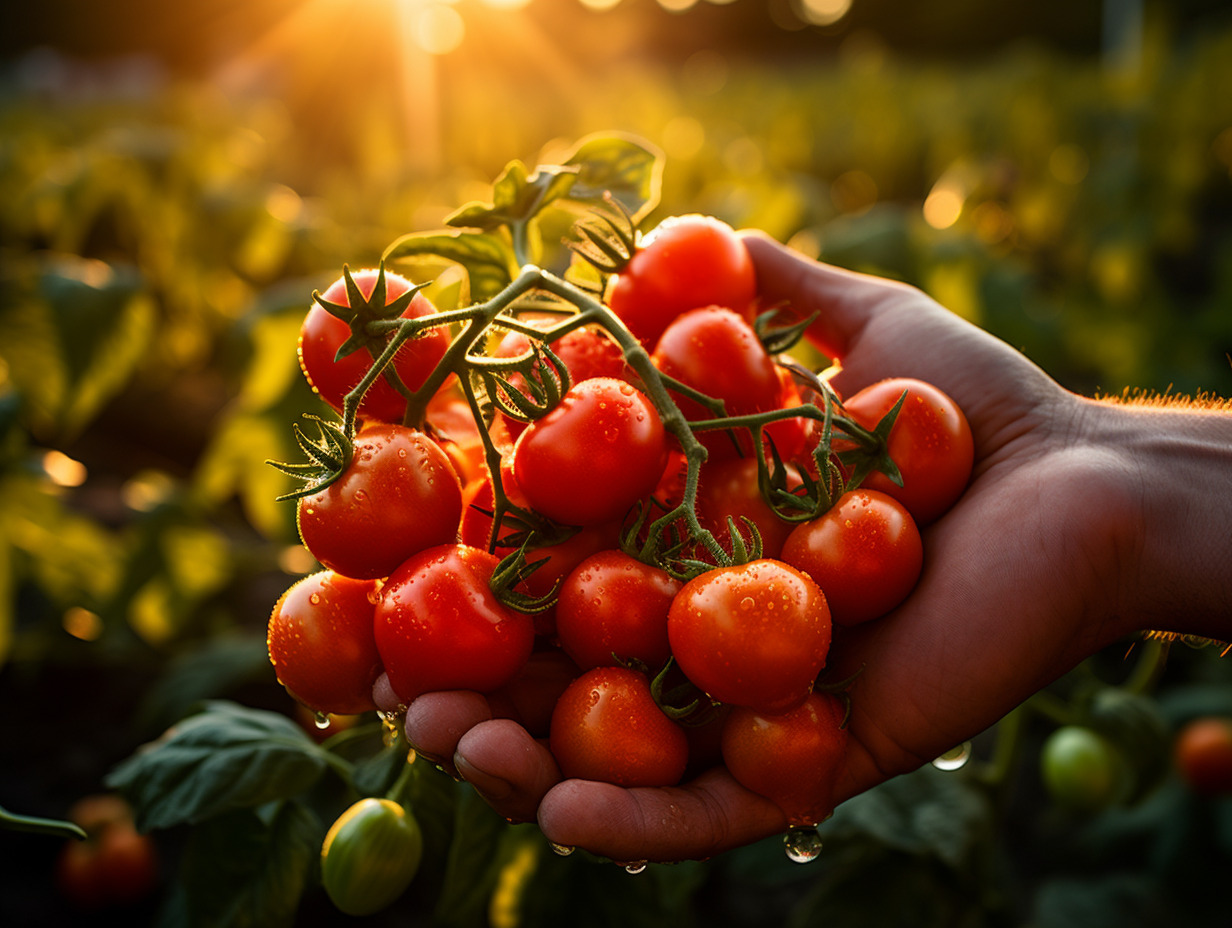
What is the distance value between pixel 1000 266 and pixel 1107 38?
23.1 meters

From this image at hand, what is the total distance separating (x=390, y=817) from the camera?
1.24 m

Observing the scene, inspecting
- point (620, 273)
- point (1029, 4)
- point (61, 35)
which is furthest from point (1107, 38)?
point (61, 35)

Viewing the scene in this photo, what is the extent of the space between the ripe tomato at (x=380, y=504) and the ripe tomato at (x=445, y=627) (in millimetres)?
40

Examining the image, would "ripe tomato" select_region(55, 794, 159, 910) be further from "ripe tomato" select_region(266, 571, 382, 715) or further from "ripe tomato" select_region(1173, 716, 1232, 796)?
"ripe tomato" select_region(1173, 716, 1232, 796)

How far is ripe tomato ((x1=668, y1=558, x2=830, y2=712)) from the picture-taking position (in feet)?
3.41

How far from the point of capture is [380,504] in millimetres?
1121

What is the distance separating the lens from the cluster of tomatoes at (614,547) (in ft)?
3.62

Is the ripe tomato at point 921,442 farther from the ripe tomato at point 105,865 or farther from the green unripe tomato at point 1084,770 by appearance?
the ripe tomato at point 105,865

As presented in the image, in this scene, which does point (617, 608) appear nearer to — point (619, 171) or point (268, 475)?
point (619, 171)

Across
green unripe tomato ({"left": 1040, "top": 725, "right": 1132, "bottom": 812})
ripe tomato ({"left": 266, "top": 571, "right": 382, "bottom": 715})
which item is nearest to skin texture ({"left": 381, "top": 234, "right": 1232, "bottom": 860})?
ripe tomato ({"left": 266, "top": 571, "right": 382, "bottom": 715})

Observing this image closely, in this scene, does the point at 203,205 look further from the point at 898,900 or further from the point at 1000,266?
the point at 898,900

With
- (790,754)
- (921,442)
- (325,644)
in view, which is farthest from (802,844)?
(325,644)

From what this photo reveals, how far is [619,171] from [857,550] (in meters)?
0.74

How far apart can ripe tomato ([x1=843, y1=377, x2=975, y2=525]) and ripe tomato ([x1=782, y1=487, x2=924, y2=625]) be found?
0.34 ft
